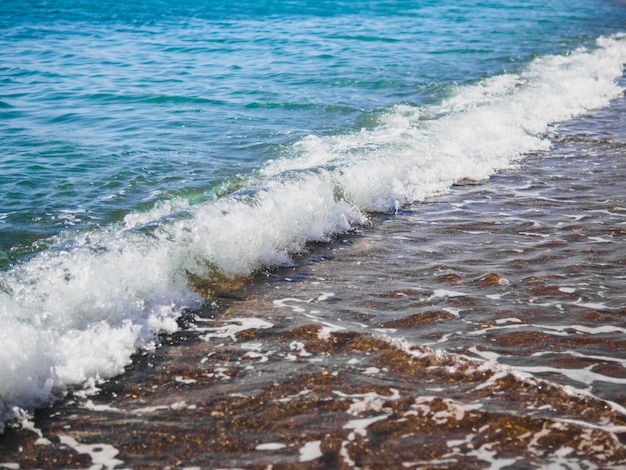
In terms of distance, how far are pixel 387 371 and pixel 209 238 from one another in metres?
2.80

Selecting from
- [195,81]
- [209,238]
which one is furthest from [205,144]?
[195,81]

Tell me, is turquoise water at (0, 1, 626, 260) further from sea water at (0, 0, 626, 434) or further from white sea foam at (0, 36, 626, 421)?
white sea foam at (0, 36, 626, 421)

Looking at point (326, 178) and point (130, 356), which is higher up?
point (326, 178)

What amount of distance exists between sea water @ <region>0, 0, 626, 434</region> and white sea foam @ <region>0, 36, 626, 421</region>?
0.06 ft

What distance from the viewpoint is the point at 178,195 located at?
28.3ft

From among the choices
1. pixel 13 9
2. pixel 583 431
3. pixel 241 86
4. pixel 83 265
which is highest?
pixel 13 9

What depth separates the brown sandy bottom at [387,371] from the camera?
4023mm

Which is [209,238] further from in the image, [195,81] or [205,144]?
[195,81]

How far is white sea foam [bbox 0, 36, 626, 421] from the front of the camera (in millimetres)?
4926

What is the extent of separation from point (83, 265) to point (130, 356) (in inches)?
48.8

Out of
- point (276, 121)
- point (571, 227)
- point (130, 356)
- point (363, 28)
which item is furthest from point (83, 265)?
point (363, 28)

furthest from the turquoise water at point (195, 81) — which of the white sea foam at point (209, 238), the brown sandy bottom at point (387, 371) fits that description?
the brown sandy bottom at point (387, 371)

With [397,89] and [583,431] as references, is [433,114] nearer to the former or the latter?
[397,89]

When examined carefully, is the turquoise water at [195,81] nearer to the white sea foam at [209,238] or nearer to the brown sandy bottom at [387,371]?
the white sea foam at [209,238]
